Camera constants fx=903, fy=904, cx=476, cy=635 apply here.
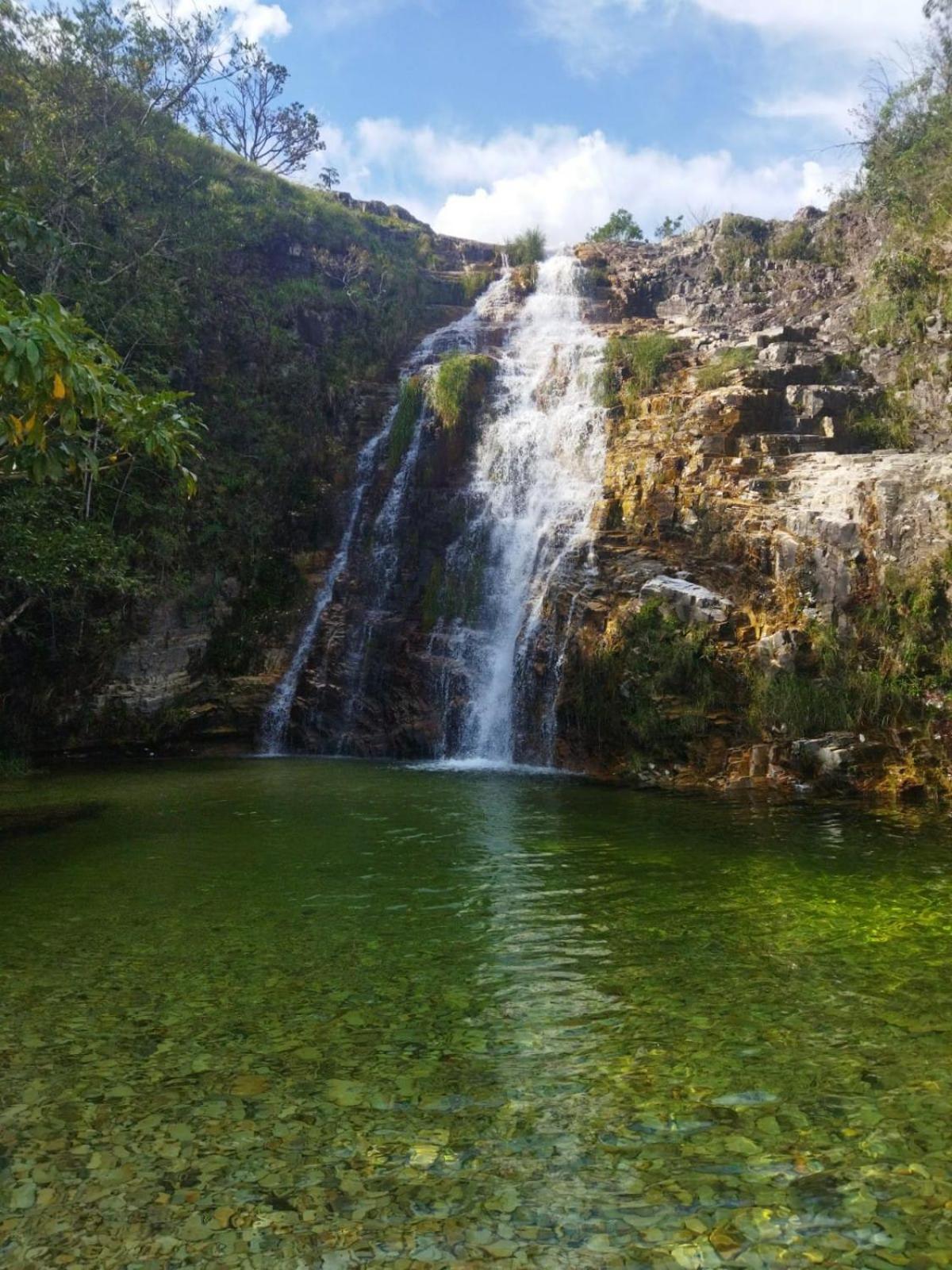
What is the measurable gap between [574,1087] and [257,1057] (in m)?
1.59

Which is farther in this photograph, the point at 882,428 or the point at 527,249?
the point at 527,249

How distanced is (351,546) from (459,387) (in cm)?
478

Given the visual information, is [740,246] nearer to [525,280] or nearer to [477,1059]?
[525,280]

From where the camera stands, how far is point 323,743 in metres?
18.9

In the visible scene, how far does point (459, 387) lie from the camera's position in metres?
Result: 22.1

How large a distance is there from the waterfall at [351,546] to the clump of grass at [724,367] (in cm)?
681

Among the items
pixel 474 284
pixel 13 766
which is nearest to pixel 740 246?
pixel 474 284

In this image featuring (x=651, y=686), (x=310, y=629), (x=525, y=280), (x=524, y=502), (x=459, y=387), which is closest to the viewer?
(x=651, y=686)

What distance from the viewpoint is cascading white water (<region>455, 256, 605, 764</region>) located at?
681 inches

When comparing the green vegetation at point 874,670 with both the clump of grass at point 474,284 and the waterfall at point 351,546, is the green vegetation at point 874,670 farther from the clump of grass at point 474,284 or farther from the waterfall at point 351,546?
the clump of grass at point 474,284

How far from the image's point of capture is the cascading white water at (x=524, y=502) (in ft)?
56.7

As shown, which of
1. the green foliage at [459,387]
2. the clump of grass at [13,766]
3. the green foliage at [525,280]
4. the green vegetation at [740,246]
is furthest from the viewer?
the green foliage at [525,280]

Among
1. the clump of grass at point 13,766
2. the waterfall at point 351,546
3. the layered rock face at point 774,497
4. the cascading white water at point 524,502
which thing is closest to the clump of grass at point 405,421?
the waterfall at point 351,546

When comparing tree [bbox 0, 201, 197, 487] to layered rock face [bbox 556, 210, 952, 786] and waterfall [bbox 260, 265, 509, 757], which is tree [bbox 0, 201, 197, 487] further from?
waterfall [bbox 260, 265, 509, 757]
